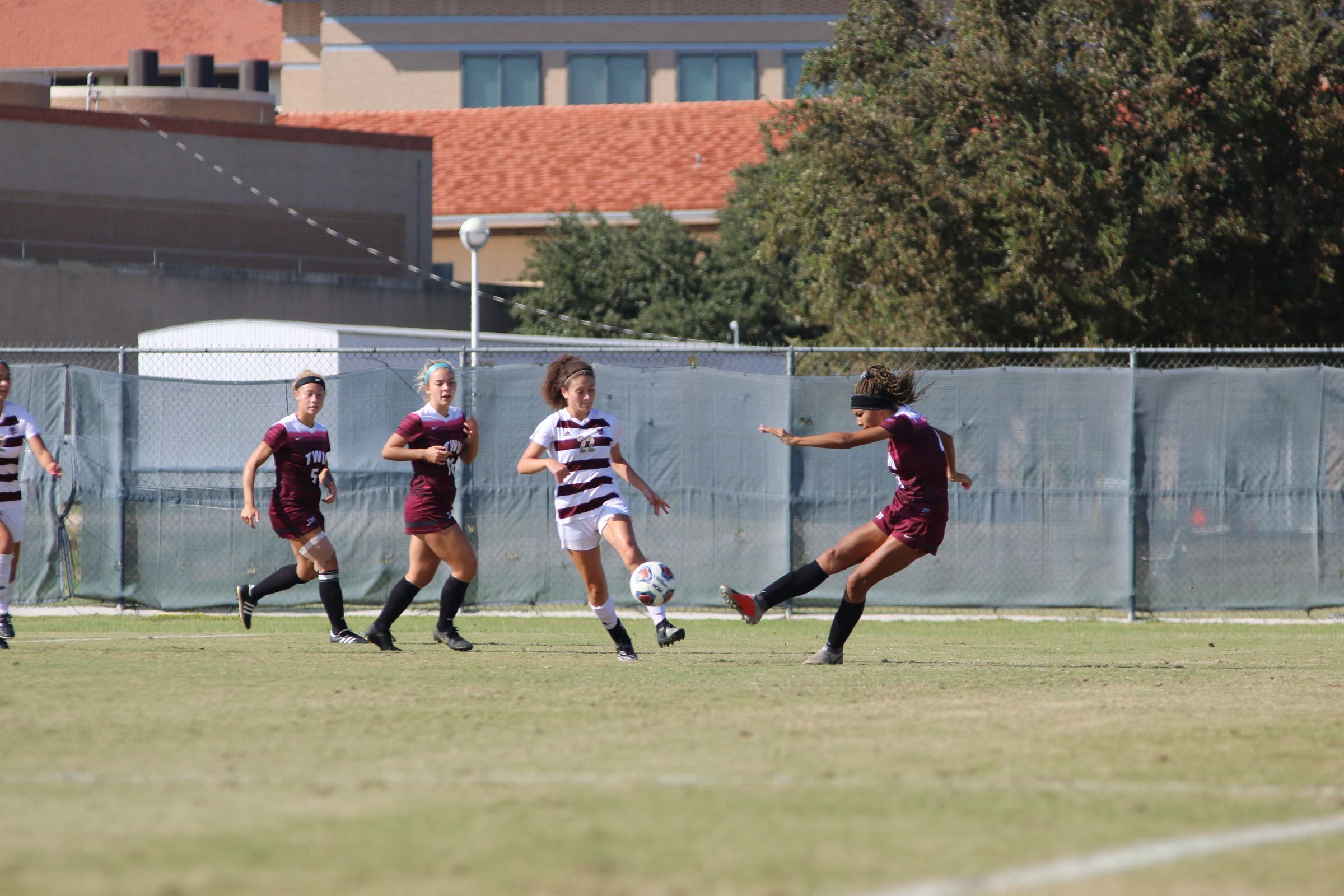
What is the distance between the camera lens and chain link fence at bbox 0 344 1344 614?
1435 cm

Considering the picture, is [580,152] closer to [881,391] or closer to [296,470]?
[296,470]

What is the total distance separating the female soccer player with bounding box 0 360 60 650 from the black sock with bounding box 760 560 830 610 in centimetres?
490

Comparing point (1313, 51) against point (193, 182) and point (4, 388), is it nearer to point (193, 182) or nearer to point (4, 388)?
point (4, 388)

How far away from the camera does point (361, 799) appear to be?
18.0 ft

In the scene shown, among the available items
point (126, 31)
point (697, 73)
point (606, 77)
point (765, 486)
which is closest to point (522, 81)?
point (606, 77)

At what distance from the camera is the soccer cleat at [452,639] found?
11016mm

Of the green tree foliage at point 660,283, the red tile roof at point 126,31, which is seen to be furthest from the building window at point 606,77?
the green tree foliage at point 660,283

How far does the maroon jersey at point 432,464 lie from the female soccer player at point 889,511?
210 centimetres

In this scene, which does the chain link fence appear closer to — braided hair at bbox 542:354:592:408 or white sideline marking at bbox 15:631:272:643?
white sideline marking at bbox 15:631:272:643

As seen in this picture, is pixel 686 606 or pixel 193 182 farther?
pixel 193 182

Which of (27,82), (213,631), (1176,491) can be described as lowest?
A: (213,631)

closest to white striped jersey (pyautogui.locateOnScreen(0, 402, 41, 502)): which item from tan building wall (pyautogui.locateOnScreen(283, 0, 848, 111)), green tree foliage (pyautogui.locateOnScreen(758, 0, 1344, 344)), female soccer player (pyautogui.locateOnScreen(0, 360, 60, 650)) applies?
female soccer player (pyautogui.locateOnScreen(0, 360, 60, 650))

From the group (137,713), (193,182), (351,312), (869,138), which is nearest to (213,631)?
(137,713)

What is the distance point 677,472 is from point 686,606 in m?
1.20
